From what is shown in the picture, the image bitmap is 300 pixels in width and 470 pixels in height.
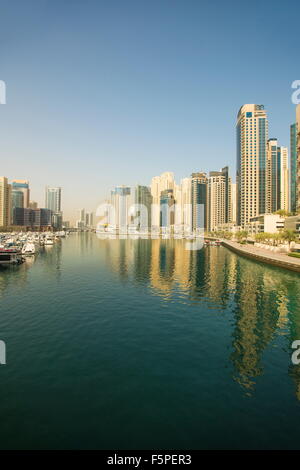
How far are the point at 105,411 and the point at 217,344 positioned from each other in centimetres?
1248

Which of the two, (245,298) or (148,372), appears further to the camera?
(245,298)

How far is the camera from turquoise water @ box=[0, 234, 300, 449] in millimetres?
12453

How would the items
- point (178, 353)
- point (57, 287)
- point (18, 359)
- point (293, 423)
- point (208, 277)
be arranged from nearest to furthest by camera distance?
point (293, 423), point (18, 359), point (178, 353), point (57, 287), point (208, 277)

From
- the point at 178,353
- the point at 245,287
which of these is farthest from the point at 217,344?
the point at 245,287

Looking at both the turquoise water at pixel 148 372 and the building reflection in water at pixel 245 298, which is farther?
the building reflection in water at pixel 245 298

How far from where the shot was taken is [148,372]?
708 inches

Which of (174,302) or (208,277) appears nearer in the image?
(174,302)

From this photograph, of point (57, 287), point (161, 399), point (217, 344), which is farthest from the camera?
point (57, 287)

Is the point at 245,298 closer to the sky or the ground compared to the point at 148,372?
closer to the sky

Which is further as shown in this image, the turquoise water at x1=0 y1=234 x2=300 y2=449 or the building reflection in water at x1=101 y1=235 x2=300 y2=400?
the building reflection in water at x1=101 y1=235 x2=300 y2=400

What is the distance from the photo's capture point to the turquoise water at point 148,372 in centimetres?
1245

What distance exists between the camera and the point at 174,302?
35.2 meters
